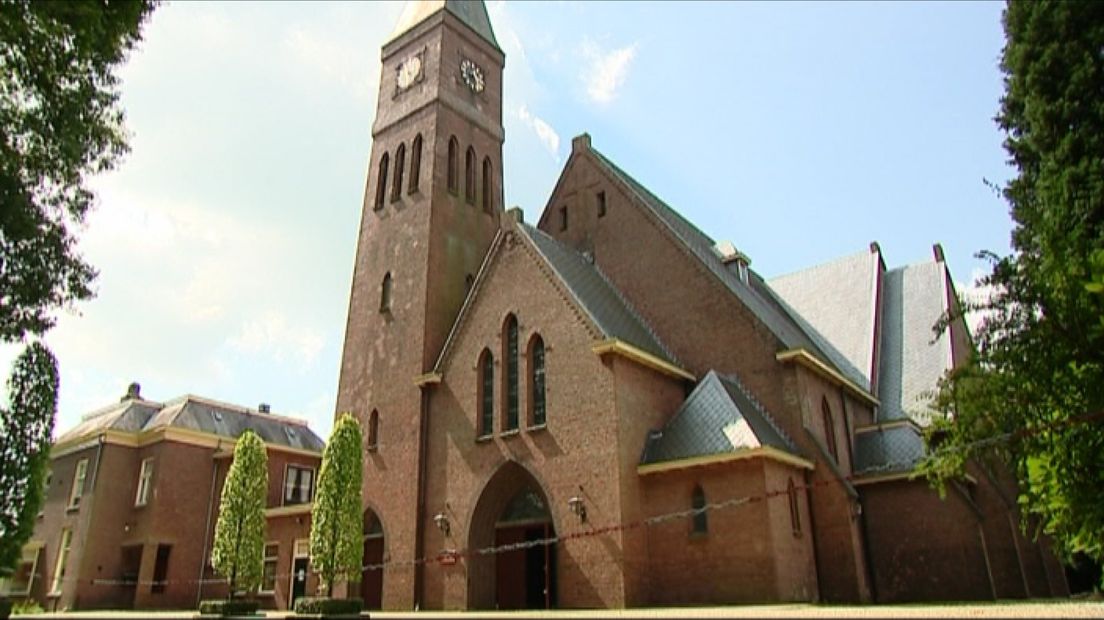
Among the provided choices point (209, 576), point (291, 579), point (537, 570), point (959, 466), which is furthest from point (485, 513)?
point (209, 576)

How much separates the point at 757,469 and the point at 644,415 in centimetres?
381

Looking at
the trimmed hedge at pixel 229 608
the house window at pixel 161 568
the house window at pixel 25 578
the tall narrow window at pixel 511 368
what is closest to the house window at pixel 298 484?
the house window at pixel 161 568

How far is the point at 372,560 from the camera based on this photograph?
81.0ft

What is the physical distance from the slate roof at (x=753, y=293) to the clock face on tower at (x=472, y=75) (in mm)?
6452

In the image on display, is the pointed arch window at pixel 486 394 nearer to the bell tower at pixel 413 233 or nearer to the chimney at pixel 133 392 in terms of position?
the bell tower at pixel 413 233

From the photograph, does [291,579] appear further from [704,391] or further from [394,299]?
[704,391]

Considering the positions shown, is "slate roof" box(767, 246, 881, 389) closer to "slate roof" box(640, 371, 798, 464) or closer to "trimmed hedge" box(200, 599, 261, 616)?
"slate roof" box(640, 371, 798, 464)

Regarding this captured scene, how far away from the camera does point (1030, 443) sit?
10109 millimetres

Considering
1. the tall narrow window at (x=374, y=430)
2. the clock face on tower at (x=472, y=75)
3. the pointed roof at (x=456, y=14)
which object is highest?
the pointed roof at (x=456, y=14)

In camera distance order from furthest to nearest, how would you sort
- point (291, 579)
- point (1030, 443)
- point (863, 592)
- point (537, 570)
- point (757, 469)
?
point (291, 579) < point (537, 570) < point (863, 592) < point (757, 469) < point (1030, 443)

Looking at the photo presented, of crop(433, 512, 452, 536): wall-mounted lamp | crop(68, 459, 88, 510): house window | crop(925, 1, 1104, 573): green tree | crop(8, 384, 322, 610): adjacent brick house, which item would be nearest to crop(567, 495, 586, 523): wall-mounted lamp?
crop(433, 512, 452, 536): wall-mounted lamp

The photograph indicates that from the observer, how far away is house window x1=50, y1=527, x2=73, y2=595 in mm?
Answer: 33000

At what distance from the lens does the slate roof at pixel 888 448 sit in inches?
907

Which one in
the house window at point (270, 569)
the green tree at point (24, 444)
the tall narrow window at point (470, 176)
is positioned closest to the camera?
the green tree at point (24, 444)
